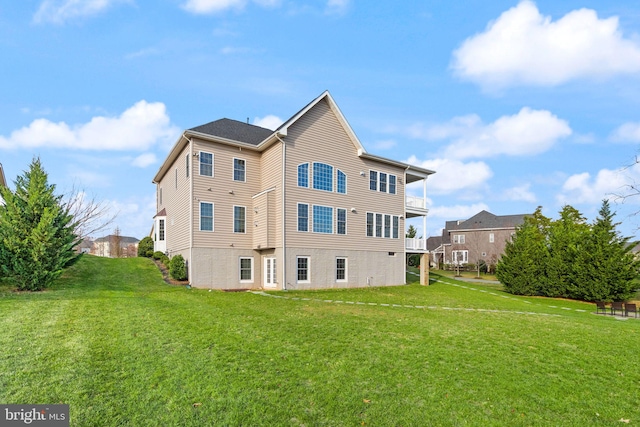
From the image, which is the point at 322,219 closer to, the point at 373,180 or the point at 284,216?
the point at 284,216

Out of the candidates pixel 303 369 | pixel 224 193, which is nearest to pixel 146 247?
pixel 224 193

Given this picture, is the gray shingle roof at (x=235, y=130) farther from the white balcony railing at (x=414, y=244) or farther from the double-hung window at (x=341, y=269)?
the white balcony railing at (x=414, y=244)

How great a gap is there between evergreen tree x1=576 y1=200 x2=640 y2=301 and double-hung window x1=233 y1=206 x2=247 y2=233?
21.5 meters

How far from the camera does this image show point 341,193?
22.0 meters

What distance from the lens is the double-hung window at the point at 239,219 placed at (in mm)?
19986

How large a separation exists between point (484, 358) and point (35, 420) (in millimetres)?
7197

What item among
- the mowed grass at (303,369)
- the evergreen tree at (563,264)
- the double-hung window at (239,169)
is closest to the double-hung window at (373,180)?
the double-hung window at (239,169)

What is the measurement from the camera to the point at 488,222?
51688 millimetres

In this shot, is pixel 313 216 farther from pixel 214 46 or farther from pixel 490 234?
pixel 490 234

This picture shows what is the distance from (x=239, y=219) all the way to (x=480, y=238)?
136 feet

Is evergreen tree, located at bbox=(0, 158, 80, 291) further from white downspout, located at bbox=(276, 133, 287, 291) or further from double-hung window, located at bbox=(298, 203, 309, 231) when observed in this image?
double-hung window, located at bbox=(298, 203, 309, 231)

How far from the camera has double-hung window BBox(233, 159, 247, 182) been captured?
20211 millimetres

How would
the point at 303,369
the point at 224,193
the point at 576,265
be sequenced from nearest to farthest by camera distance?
1. the point at 303,369
2. the point at 224,193
3. the point at 576,265

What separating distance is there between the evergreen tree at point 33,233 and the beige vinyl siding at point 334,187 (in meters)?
10.2
